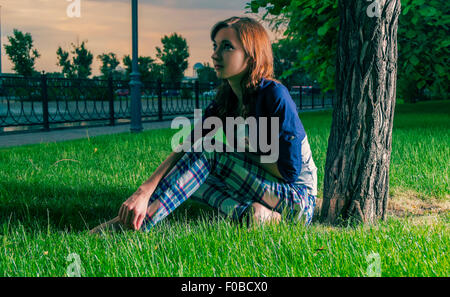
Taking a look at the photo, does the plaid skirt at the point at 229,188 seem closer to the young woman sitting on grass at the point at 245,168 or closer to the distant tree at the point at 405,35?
the young woman sitting on grass at the point at 245,168

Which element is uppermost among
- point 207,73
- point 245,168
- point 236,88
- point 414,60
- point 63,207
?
point 207,73

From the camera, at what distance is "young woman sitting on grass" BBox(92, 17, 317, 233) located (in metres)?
2.37

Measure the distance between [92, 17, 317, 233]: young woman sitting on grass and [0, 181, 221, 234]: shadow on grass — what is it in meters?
0.51

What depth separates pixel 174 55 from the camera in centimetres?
3541

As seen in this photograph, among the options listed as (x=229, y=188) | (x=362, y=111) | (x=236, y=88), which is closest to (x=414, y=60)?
(x=362, y=111)

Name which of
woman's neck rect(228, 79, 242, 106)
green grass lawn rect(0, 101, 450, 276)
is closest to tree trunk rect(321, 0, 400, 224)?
green grass lawn rect(0, 101, 450, 276)

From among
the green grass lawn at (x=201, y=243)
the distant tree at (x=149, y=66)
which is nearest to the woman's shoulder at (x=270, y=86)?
the green grass lawn at (x=201, y=243)

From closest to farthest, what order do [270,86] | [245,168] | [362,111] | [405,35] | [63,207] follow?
[270,86] → [245,168] → [362,111] → [63,207] → [405,35]

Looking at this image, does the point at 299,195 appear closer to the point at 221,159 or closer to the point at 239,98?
the point at 221,159

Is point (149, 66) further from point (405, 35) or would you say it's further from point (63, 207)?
point (63, 207)

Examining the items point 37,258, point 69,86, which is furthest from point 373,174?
point 69,86

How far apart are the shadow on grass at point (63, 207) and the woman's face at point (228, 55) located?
1.06 m

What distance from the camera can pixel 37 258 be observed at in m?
2.25

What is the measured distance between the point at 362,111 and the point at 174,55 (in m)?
33.9
